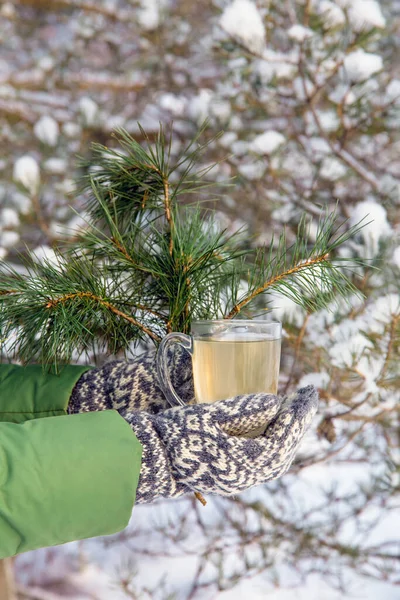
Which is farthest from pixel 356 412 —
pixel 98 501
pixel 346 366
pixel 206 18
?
pixel 206 18

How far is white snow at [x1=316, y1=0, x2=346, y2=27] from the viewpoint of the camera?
3.50ft

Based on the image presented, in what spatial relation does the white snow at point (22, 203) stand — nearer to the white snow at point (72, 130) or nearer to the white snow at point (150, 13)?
the white snow at point (72, 130)

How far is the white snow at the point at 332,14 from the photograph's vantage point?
1067 mm

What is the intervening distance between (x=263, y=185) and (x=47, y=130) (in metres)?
0.55

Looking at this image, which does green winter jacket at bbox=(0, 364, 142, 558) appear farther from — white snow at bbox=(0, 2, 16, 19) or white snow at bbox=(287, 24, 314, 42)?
white snow at bbox=(0, 2, 16, 19)

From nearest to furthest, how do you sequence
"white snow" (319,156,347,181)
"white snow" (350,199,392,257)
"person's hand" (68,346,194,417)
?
"person's hand" (68,346,194,417) → "white snow" (350,199,392,257) → "white snow" (319,156,347,181)

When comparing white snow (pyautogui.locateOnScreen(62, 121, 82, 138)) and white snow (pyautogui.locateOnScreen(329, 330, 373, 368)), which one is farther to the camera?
white snow (pyautogui.locateOnScreen(62, 121, 82, 138))

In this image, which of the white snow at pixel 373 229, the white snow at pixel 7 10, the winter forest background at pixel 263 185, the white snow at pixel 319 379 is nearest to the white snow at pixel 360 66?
the winter forest background at pixel 263 185

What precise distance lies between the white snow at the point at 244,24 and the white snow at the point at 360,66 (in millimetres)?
166

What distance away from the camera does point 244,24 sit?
1.02 m

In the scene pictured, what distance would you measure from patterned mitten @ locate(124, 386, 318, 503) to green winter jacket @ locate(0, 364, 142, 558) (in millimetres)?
21

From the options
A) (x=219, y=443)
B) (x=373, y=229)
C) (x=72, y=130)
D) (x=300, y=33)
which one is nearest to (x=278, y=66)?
(x=300, y=33)

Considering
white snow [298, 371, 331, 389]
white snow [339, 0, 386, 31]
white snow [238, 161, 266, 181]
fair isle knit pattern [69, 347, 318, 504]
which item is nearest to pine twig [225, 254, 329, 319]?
fair isle knit pattern [69, 347, 318, 504]

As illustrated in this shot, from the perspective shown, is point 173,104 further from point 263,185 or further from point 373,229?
point 373,229
